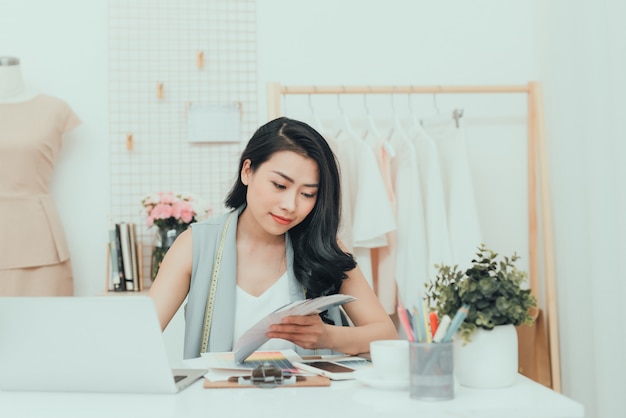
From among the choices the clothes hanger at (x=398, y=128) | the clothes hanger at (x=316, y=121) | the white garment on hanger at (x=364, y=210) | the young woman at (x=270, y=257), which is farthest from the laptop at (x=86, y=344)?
the clothes hanger at (x=398, y=128)

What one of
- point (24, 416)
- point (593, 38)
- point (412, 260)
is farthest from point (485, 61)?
point (24, 416)

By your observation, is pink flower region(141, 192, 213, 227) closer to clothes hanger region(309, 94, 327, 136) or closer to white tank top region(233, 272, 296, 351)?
clothes hanger region(309, 94, 327, 136)

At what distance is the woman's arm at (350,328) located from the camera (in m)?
1.58

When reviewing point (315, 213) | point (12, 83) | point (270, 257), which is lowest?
point (270, 257)

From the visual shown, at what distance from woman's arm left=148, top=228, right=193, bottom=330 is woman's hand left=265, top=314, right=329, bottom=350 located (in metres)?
0.40

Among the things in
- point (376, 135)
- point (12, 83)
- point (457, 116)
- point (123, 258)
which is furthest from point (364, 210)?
point (12, 83)

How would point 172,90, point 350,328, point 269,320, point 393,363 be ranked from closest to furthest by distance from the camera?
point 393,363, point 269,320, point 350,328, point 172,90

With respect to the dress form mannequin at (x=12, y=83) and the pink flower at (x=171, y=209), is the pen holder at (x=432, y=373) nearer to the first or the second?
the pink flower at (x=171, y=209)

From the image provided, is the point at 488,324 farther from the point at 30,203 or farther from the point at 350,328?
the point at 30,203

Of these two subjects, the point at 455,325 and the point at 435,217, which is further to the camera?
the point at 435,217

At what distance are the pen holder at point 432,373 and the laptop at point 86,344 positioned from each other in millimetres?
385

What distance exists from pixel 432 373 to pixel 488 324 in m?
0.16

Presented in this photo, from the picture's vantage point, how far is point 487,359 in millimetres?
1242

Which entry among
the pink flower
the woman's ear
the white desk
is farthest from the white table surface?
the pink flower
